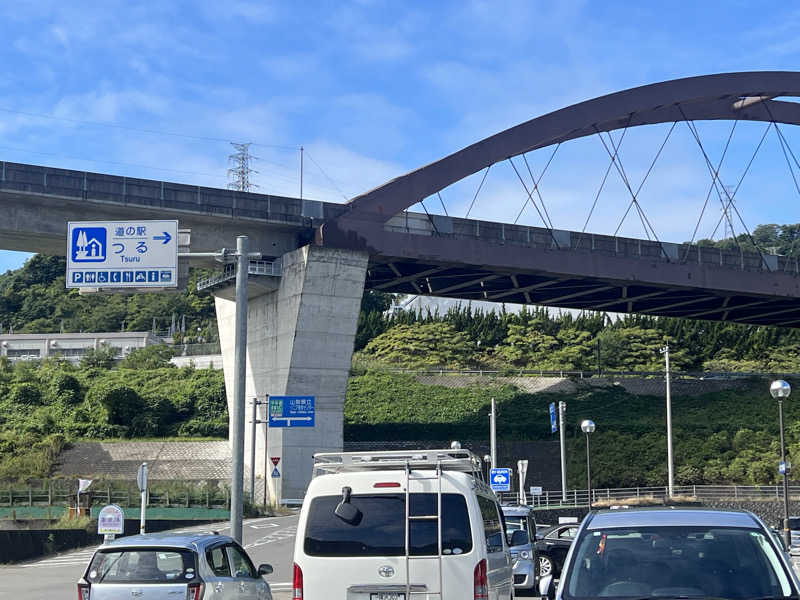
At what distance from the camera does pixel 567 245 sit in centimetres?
5734

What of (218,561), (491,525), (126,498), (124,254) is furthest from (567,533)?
(126,498)

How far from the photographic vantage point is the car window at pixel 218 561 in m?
13.0

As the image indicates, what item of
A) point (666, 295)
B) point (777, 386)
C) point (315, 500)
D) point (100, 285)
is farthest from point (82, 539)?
point (666, 295)

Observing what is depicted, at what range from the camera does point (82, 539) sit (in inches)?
1391

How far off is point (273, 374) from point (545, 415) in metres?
29.2

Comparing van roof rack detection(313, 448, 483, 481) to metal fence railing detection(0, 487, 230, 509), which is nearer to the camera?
van roof rack detection(313, 448, 483, 481)

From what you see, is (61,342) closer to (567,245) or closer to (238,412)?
(567,245)

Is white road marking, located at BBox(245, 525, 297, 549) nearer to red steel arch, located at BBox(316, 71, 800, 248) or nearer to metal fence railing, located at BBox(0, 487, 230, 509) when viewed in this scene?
metal fence railing, located at BBox(0, 487, 230, 509)

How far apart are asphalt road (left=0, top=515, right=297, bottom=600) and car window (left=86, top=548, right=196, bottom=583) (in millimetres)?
7193

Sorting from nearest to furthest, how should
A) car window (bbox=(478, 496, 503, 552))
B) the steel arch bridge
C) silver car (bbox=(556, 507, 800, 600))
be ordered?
silver car (bbox=(556, 507, 800, 600)) → car window (bbox=(478, 496, 503, 552)) → the steel arch bridge

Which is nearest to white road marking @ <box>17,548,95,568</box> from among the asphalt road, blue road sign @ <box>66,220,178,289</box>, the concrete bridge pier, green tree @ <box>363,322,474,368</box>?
the asphalt road

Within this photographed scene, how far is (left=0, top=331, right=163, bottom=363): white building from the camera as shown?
128 metres

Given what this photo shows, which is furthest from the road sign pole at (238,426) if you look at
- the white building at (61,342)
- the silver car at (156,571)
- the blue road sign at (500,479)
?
the white building at (61,342)

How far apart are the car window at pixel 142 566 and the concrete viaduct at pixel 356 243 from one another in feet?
117
